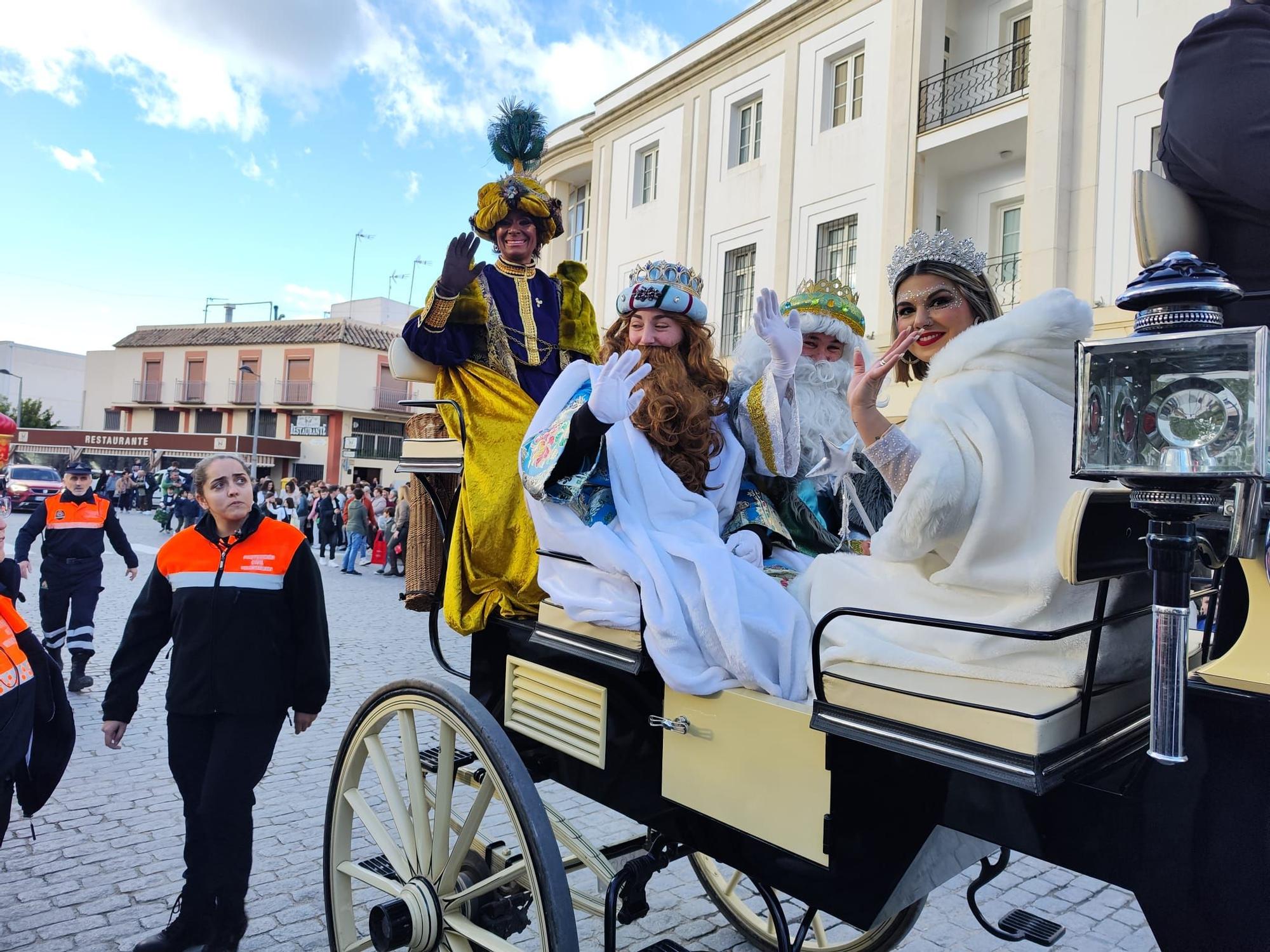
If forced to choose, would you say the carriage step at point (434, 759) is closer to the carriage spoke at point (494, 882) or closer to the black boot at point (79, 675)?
the carriage spoke at point (494, 882)

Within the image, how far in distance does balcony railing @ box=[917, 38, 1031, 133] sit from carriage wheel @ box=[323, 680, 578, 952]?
10899 millimetres

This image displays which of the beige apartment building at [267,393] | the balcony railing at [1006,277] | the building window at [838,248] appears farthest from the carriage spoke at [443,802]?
the beige apartment building at [267,393]

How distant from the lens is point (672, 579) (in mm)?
2066

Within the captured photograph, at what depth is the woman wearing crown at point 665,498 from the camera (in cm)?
194

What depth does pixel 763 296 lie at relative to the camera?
2.54 meters

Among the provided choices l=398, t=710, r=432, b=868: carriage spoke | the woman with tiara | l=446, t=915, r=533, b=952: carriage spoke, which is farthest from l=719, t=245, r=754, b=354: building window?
the woman with tiara

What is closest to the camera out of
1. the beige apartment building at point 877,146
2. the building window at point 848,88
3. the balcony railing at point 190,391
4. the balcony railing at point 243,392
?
the beige apartment building at point 877,146

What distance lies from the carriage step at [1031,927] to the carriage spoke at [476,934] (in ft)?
3.53

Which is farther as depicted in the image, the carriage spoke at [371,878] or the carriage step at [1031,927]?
the carriage spoke at [371,878]

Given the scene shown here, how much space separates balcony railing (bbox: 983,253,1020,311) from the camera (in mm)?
10438

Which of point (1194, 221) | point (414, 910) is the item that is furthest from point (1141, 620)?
point (414, 910)

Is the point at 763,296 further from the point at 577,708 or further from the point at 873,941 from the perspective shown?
the point at 873,941

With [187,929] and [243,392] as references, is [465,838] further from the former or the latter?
[243,392]

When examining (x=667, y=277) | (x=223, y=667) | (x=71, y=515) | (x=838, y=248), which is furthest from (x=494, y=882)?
(x=838, y=248)
